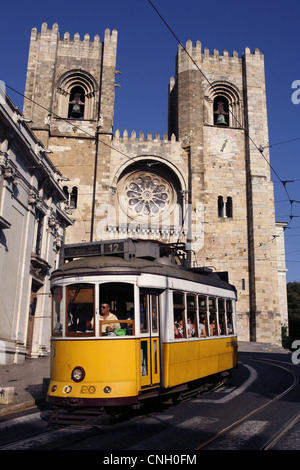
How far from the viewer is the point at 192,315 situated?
7.64 m

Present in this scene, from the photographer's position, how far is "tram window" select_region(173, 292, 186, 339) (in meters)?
6.95

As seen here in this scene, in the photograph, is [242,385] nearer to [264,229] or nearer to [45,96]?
[264,229]

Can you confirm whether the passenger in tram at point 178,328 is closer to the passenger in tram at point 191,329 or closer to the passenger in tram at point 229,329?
the passenger in tram at point 191,329

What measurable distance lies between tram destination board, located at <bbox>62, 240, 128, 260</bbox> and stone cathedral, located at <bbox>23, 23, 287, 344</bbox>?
61.9 ft

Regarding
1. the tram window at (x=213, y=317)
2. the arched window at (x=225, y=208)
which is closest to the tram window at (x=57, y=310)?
the tram window at (x=213, y=317)

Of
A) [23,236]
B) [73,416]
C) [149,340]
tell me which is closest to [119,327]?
[149,340]

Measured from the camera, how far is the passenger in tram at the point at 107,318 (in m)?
5.99

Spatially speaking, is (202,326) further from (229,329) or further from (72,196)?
(72,196)

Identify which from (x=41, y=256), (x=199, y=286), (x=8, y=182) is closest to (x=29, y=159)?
(x=8, y=182)

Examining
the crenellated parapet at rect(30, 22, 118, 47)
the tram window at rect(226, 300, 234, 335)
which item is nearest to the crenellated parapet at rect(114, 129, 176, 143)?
the crenellated parapet at rect(30, 22, 118, 47)

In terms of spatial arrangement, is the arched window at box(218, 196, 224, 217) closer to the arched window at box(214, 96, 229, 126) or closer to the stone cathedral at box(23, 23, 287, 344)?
the stone cathedral at box(23, 23, 287, 344)

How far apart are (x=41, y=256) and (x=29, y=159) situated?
454 cm

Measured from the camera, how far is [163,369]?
645cm

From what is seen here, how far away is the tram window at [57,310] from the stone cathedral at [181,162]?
1946 cm
